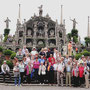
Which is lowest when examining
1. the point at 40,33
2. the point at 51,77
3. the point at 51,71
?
the point at 51,77

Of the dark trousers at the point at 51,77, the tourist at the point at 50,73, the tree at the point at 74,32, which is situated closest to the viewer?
the tourist at the point at 50,73

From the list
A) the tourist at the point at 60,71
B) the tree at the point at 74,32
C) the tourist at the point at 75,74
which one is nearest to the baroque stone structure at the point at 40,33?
the tree at the point at 74,32

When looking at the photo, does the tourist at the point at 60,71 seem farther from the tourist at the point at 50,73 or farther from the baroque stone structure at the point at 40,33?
the baroque stone structure at the point at 40,33

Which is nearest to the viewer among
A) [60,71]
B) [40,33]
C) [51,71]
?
[60,71]

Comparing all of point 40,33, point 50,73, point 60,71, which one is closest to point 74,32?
point 40,33

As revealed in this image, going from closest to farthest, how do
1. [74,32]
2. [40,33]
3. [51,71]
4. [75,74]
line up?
[75,74] < [51,71] < [40,33] < [74,32]

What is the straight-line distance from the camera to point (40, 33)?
263 ft

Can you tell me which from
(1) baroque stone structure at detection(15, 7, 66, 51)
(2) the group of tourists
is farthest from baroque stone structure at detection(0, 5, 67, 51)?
(2) the group of tourists

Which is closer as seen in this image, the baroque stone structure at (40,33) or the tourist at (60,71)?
the tourist at (60,71)

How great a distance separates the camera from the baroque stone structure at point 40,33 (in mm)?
77500

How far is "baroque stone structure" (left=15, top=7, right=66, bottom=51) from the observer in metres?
77.5

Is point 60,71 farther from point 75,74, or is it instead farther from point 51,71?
point 75,74

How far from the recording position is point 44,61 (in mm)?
18406

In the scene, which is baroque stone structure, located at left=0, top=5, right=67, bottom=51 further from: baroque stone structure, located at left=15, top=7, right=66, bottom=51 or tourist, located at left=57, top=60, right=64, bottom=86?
tourist, located at left=57, top=60, right=64, bottom=86
